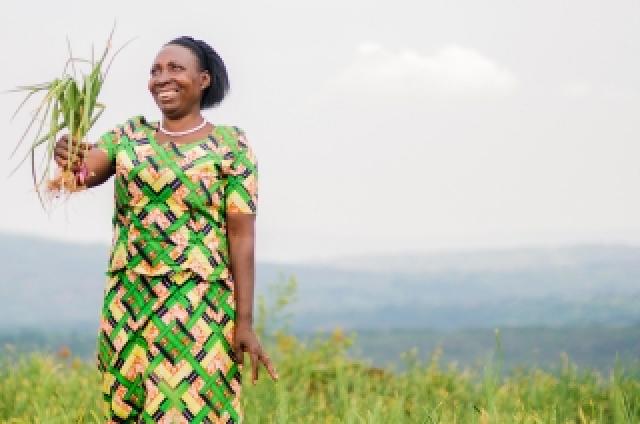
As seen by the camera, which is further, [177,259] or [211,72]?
[211,72]

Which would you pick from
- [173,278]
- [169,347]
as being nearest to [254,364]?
[169,347]

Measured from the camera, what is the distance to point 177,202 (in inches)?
156

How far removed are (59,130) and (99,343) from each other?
2.64 feet

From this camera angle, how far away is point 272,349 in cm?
785

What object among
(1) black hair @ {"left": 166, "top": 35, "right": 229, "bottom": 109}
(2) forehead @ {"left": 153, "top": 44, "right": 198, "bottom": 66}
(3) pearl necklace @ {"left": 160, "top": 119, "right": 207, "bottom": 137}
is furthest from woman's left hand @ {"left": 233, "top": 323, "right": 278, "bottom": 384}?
(2) forehead @ {"left": 153, "top": 44, "right": 198, "bottom": 66}

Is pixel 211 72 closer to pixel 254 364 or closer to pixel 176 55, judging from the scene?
pixel 176 55

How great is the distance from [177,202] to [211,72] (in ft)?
1.92

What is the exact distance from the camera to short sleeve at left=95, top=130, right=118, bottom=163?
4.08 metres

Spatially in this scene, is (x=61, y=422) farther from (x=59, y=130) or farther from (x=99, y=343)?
(x=59, y=130)

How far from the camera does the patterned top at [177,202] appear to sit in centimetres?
396

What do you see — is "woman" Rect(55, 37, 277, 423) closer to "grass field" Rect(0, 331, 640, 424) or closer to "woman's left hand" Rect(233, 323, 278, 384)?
"woman's left hand" Rect(233, 323, 278, 384)

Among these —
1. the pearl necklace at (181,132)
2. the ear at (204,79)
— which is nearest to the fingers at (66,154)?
the pearl necklace at (181,132)

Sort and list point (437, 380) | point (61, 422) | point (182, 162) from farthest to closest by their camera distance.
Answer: point (437, 380) < point (61, 422) < point (182, 162)

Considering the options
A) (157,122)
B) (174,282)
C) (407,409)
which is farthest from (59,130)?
(407,409)
